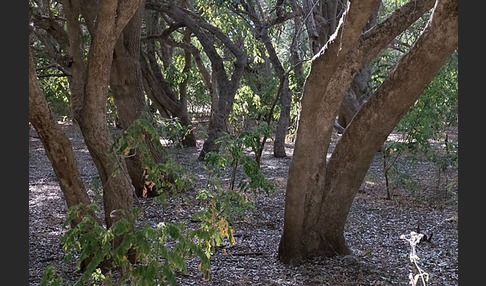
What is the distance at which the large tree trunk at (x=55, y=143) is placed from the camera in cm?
365

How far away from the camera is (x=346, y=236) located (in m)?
6.22

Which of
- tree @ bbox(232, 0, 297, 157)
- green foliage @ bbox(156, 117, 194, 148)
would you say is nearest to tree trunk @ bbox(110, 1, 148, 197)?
green foliage @ bbox(156, 117, 194, 148)

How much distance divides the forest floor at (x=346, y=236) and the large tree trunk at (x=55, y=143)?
45 centimetres

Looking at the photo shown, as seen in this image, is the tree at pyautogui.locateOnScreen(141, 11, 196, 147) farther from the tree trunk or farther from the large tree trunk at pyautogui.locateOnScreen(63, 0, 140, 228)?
the large tree trunk at pyautogui.locateOnScreen(63, 0, 140, 228)

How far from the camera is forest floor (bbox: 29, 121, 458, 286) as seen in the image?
4812 millimetres

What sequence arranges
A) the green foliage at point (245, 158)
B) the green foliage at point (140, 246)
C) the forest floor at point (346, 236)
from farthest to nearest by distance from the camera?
1. the green foliage at point (245, 158)
2. the forest floor at point (346, 236)
3. the green foliage at point (140, 246)

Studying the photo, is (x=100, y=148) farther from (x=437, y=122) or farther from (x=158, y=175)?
(x=437, y=122)

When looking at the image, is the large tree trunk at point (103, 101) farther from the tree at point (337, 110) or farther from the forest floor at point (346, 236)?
the tree at point (337, 110)

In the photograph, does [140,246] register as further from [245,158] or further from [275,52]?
Result: [275,52]

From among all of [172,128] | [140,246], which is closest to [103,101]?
[140,246]

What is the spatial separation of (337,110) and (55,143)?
7.70 feet

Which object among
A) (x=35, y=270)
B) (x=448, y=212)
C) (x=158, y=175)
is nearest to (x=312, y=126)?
(x=158, y=175)

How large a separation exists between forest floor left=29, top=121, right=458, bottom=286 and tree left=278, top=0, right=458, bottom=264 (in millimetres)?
319

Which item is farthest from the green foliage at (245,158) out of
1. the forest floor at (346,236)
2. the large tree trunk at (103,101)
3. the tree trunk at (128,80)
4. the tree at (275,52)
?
the tree at (275,52)
